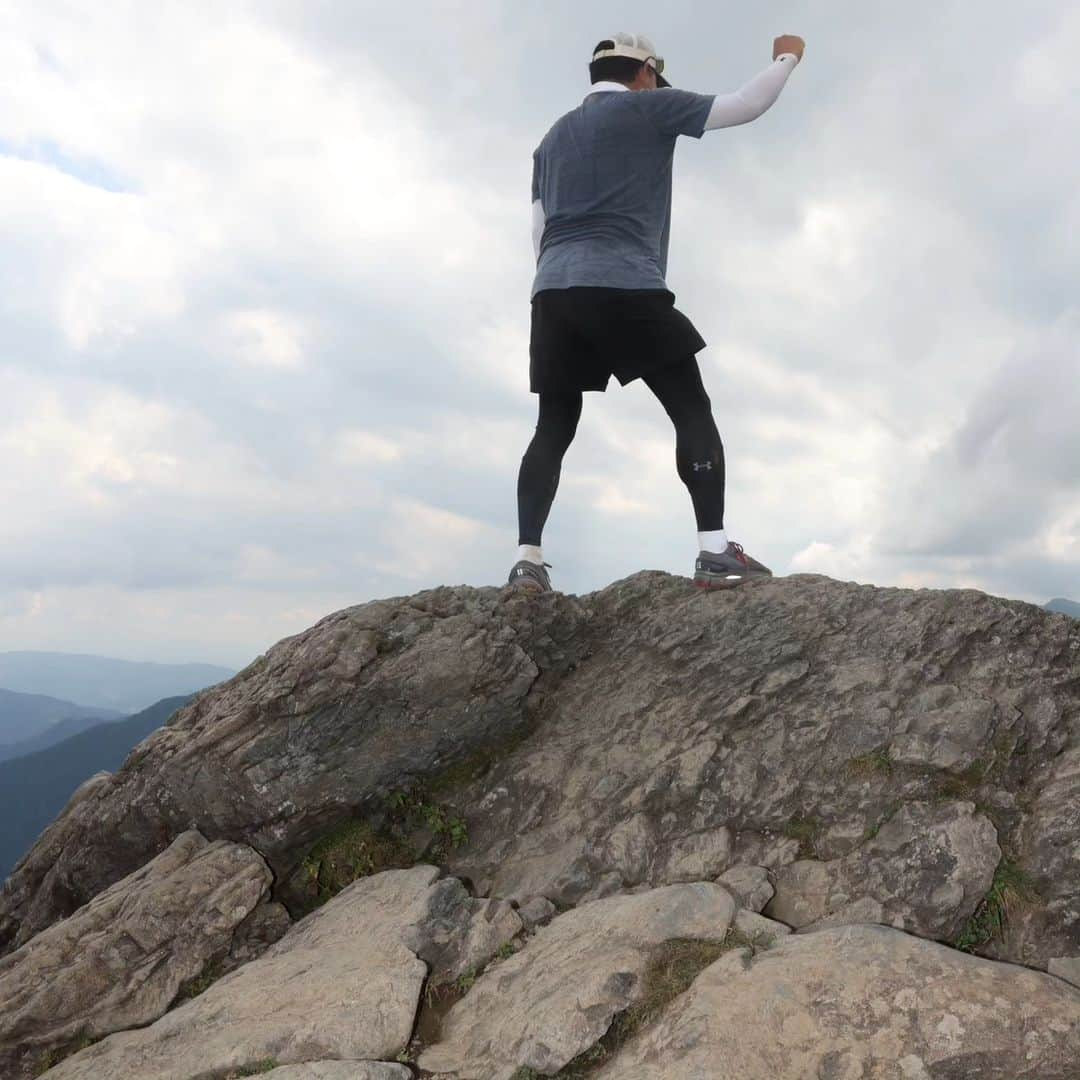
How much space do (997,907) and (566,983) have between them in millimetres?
3177

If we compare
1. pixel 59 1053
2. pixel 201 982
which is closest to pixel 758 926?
pixel 201 982

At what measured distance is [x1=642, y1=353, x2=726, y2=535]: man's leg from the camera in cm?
810

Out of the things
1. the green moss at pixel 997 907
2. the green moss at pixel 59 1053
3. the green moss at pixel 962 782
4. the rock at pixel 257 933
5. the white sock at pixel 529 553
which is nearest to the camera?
the green moss at pixel 997 907

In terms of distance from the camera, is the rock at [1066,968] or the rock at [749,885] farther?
the rock at [749,885]

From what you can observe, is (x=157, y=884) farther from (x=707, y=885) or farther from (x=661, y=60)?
(x=661, y=60)

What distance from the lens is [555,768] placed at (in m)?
7.45

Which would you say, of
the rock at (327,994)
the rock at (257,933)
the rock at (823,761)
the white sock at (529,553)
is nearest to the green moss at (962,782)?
the rock at (823,761)

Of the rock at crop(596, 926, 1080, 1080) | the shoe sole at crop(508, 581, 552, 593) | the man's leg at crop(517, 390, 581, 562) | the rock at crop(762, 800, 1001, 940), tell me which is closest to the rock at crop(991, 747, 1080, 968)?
the rock at crop(762, 800, 1001, 940)

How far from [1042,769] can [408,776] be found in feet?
18.9

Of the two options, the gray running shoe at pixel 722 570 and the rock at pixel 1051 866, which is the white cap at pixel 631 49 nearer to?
the gray running shoe at pixel 722 570

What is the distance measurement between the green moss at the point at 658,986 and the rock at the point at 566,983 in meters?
0.05

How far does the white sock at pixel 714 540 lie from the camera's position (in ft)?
27.7

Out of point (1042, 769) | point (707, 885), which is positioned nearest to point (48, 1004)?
point (707, 885)

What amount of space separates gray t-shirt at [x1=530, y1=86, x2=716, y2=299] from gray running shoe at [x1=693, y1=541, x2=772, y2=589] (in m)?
3.04
